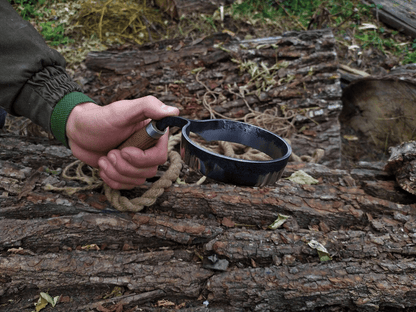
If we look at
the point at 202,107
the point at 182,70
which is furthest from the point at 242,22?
the point at 202,107

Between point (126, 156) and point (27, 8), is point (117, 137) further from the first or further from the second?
point (27, 8)

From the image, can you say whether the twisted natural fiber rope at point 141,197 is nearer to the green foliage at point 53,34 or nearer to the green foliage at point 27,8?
the green foliage at point 53,34

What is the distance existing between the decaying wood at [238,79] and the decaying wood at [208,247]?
1130 mm

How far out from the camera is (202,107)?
3.19 meters

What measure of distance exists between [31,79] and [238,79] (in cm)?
220

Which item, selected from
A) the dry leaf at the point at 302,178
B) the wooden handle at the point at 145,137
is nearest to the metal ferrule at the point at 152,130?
the wooden handle at the point at 145,137

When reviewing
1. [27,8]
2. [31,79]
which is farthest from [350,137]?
[27,8]

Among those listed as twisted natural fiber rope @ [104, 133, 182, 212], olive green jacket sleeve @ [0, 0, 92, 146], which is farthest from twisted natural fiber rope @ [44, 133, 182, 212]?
olive green jacket sleeve @ [0, 0, 92, 146]

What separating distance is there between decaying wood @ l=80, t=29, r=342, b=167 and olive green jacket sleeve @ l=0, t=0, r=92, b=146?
1513 millimetres

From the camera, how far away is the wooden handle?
1482mm

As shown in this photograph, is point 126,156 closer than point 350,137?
Yes

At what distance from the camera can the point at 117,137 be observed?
163 centimetres

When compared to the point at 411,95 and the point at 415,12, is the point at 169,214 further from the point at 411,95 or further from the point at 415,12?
the point at 415,12

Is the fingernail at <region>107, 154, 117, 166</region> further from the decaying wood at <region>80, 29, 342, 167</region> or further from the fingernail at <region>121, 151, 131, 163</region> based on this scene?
the decaying wood at <region>80, 29, 342, 167</region>
